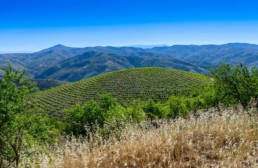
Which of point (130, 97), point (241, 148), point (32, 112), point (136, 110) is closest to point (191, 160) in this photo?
point (241, 148)

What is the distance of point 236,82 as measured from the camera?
93.6 feet

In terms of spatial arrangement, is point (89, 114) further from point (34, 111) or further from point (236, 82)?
point (34, 111)

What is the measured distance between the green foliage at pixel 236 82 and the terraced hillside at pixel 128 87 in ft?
305

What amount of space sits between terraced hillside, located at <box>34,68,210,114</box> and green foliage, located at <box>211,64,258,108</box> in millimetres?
92961

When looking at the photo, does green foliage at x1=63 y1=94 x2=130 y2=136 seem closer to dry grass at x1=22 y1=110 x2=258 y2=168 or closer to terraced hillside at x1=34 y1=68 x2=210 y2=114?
dry grass at x1=22 y1=110 x2=258 y2=168

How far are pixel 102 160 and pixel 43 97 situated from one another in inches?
6040

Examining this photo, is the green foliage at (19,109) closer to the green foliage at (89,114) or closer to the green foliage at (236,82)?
the green foliage at (236,82)

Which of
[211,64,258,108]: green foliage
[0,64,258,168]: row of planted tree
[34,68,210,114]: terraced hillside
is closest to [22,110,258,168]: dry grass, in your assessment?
[0,64,258,168]: row of planted tree

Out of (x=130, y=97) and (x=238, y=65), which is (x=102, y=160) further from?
(x=130, y=97)

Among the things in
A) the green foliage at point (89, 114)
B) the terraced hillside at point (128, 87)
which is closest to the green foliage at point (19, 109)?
the green foliage at point (89, 114)

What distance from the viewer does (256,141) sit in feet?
20.2

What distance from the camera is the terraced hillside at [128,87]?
428 feet

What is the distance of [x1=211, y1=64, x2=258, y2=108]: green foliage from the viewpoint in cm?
2759

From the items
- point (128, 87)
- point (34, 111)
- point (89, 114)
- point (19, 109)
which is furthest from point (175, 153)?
point (128, 87)
